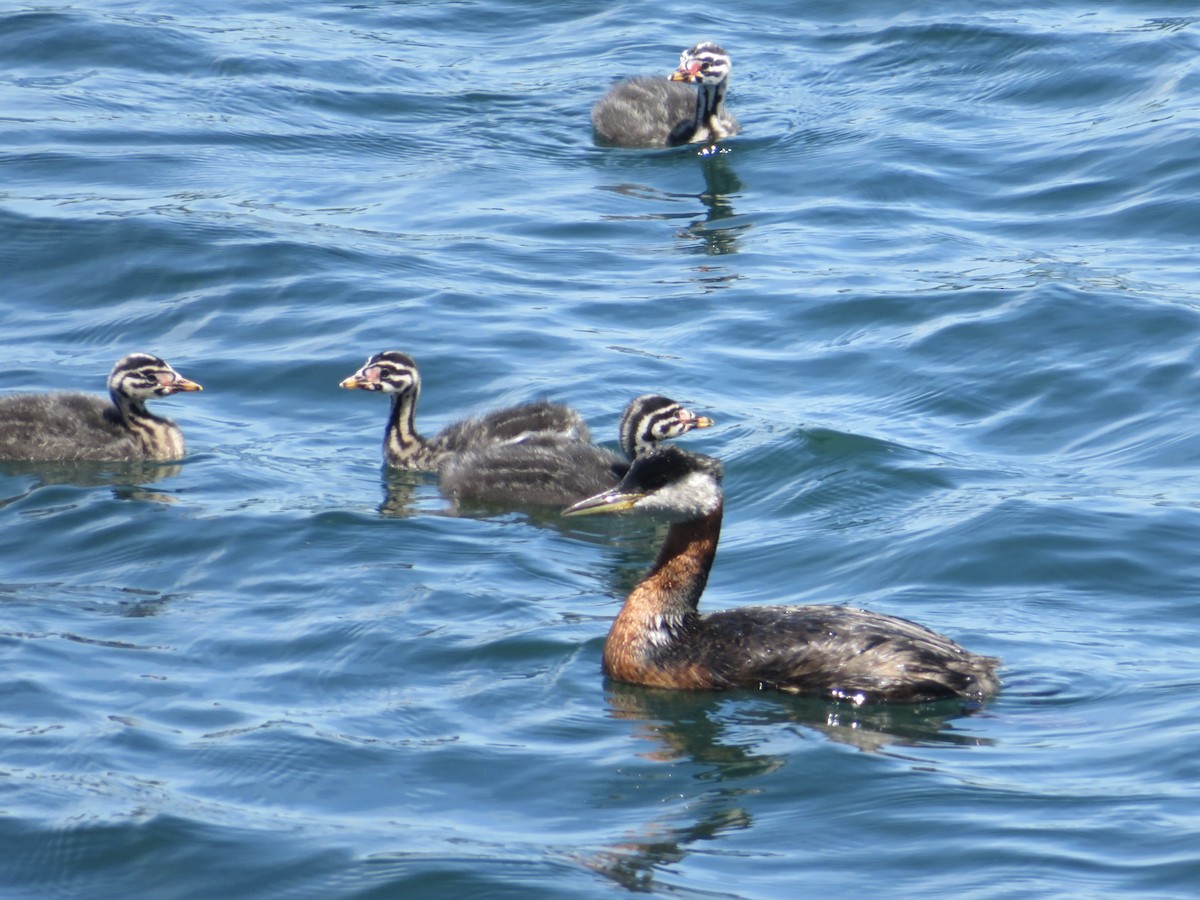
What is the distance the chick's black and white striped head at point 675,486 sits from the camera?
376 inches

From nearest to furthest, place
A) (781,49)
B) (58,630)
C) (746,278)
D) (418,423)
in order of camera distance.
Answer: (58,630) < (418,423) < (746,278) < (781,49)

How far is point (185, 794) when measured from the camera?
814 centimetres

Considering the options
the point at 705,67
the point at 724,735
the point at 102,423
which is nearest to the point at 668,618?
the point at 724,735

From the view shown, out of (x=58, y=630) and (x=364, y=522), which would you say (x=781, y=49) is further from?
(x=58, y=630)

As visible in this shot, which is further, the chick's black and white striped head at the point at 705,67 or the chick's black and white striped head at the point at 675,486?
the chick's black and white striped head at the point at 705,67

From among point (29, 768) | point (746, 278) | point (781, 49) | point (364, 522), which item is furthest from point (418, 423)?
point (781, 49)

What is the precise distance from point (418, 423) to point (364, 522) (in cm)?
239

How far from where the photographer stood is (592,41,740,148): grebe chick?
744 inches

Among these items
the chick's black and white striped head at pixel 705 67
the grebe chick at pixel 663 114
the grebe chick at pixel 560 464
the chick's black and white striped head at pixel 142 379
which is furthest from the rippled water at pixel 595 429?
the chick's black and white striped head at pixel 705 67

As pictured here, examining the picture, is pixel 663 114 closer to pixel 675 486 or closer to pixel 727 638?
pixel 675 486

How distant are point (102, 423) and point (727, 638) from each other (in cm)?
514

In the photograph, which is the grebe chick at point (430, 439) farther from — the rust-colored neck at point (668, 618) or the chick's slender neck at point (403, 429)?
the rust-colored neck at point (668, 618)

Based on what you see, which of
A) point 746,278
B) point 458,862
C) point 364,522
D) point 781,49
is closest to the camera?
point 458,862

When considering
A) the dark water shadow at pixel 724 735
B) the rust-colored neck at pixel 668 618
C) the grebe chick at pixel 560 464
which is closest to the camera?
the dark water shadow at pixel 724 735
